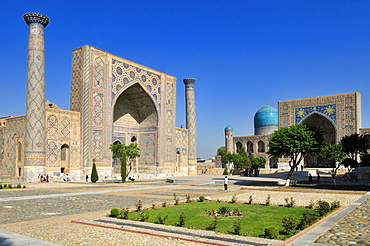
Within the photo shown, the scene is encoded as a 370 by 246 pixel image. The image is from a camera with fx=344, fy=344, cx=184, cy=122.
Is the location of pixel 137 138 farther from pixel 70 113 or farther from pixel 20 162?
pixel 20 162

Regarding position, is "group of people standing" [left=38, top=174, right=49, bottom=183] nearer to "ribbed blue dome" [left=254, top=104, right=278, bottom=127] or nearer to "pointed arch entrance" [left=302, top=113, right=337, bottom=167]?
"pointed arch entrance" [left=302, top=113, right=337, bottom=167]

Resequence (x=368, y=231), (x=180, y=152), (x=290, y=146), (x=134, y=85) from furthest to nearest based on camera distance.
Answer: (x=180, y=152), (x=134, y=85), (x=290, y=146), (x=368, y=231)

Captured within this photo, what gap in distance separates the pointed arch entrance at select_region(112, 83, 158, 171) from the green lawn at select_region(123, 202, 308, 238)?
1014 inches

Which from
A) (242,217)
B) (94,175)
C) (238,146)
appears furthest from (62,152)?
(238,146)

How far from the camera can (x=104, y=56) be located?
31.7m

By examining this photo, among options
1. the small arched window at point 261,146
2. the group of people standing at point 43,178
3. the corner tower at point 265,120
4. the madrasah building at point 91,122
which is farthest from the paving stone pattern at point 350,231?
the corner tower at point 265,120

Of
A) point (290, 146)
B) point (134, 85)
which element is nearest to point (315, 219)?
point (290, 146)

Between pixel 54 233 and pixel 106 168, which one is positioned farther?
pixel 106 168

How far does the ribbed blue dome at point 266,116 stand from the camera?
6281 centimetres

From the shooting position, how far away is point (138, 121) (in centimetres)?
3944

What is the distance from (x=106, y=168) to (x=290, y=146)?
16.2m

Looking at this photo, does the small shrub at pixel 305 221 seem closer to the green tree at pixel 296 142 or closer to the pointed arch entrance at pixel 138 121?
the green tree at pixel 296 142

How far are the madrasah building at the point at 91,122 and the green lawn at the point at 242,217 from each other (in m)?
18.1

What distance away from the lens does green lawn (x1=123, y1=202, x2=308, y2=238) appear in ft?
25.9
